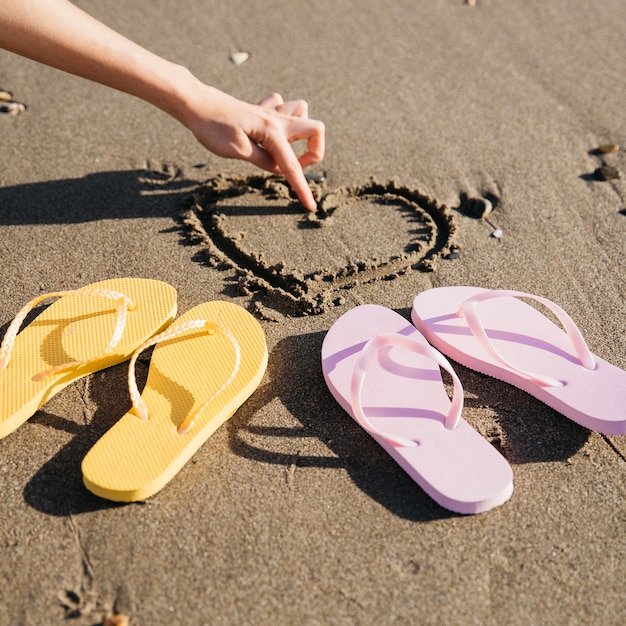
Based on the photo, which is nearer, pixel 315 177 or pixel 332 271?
pixel 332 271

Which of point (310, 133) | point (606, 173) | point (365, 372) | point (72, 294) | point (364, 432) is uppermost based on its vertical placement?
point (606, 173)

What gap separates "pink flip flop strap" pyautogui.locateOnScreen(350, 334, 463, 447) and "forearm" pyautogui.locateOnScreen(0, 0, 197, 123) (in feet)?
3.12

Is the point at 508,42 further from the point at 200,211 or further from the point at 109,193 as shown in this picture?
the point at 109,193

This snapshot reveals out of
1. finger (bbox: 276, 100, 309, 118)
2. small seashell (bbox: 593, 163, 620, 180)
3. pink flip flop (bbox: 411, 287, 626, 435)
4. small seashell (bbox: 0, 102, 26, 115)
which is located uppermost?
small seashell (bbox: 593, 163, 620, 180)

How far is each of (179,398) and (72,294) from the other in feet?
1.47

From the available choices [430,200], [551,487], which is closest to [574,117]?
[430,200]

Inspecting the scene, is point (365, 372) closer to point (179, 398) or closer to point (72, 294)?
point (179, 398)

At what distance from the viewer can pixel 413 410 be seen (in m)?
1.72

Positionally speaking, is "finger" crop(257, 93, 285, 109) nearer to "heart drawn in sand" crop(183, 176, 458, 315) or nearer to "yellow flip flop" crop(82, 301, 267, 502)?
"heart drawn in sand" crop(183, 176, 458, 315)

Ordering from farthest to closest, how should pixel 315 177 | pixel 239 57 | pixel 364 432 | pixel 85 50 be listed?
pixel 239 57, pixel 315 177, pixel 85 50, pixel 364 432

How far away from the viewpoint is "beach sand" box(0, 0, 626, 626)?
1.43 meters

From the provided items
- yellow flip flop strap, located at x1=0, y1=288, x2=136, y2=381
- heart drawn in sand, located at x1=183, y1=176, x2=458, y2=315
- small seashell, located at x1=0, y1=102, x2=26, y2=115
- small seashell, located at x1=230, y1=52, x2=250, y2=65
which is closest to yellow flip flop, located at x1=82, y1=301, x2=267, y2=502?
yellow flip flop strap, located at x1=0, y1=288, x2=136, y2=381

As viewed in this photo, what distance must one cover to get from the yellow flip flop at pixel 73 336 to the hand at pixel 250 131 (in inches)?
18.4

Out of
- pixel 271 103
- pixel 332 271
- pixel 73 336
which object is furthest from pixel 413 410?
pixel 271 103
